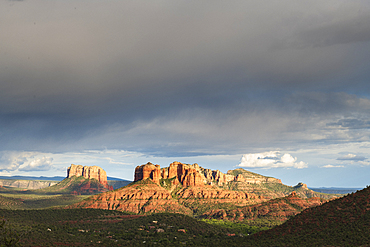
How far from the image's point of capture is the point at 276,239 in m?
125

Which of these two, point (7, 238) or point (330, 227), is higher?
point (330, 227)

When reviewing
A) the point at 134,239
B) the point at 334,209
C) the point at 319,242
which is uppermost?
the point at 334,209

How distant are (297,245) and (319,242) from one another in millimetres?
7525

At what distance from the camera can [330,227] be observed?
119500mm

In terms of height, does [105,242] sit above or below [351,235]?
below

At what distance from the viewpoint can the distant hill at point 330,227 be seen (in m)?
109

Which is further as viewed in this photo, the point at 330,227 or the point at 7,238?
the point at 330,227

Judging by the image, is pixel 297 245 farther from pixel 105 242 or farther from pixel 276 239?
pixel 105 242

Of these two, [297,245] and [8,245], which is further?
[297,245]

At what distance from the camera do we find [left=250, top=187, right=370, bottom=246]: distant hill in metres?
109

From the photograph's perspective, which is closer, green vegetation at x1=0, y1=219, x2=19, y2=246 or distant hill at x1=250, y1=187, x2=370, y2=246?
green vegetation at x1=0, y1=219, x2=19, y2=246

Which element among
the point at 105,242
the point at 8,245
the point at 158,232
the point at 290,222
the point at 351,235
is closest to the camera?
the point at 8,245

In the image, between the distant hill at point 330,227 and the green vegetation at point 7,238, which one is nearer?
the green vegetation at point 7,238

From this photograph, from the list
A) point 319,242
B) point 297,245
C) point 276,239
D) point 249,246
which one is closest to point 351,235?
point 319,242
